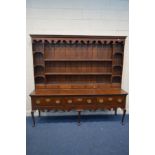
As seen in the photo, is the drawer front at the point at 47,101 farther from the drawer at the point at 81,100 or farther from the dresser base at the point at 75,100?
the drawer at the point at 81,100

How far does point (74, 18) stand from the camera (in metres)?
3.61

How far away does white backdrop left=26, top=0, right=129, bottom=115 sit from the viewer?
3543 millimetres

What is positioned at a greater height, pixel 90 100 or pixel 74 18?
pixel 74 18

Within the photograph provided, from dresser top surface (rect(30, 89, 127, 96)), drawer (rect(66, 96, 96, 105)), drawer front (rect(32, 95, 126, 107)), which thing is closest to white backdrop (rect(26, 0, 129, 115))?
dresser top surface (rect(30, 89, 127, 96))

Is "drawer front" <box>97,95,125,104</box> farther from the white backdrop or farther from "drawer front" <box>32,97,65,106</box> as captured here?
the white backdrop

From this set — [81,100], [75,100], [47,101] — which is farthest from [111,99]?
[47,101]

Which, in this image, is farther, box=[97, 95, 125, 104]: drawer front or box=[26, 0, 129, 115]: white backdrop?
box=[26, 0, 129, 115]: white backdrop

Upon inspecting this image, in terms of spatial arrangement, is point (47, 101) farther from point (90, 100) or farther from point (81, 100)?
point (90, 100)

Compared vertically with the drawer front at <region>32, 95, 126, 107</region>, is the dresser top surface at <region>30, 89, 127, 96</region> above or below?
above

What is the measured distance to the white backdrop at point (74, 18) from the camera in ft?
11.6
